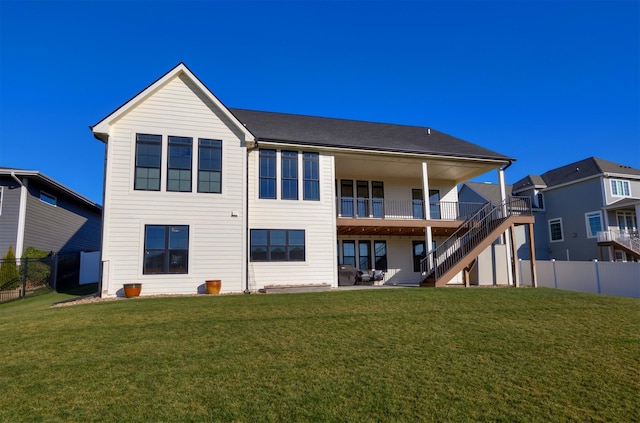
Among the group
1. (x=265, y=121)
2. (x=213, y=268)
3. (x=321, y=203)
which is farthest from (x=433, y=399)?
(x=265, y=121)

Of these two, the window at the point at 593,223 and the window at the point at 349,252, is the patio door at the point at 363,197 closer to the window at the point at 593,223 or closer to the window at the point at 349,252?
the window at the point at 349,252

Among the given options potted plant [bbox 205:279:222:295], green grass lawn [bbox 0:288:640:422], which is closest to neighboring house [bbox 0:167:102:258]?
green grass lawn [bbox 0:288:640:422]

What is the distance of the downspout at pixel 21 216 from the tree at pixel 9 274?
1.47 m

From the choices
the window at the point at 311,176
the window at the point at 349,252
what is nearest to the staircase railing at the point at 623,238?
the window at the point at 349,252

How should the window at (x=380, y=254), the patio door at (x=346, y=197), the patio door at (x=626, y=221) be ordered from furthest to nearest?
the patio door at (x=626, y=221) < the window at (x=380, y=254) < the patio door at (x=346, y=197)

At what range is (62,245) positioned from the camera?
20.6 meters

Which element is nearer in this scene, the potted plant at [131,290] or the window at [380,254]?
the potted plant at [131,290]

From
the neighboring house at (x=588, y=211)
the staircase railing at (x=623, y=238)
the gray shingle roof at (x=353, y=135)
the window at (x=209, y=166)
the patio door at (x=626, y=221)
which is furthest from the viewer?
the patio door at (x=626, y=221)

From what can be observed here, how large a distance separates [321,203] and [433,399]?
450 inches

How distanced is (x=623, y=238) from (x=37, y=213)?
34.4 metres

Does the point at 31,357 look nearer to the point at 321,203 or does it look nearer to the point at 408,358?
the point at 408,358

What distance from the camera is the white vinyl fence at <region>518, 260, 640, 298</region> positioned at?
1559 cm

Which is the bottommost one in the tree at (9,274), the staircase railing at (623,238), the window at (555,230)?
the tree at (9,274)

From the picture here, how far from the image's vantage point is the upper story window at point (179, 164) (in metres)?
13.7
